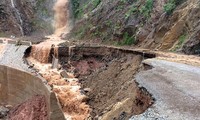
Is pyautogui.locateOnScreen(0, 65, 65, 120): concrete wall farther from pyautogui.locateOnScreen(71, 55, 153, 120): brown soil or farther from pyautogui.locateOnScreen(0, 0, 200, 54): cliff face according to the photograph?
pyautogui.locateOnScreen(0, 0, 200, 54): cliff face

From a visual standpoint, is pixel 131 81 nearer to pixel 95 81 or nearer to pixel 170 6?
pixel 95 81

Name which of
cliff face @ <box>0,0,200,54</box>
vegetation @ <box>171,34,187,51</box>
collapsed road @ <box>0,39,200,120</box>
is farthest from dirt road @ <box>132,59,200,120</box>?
cliff face @ <box>0,0,200,54</box>

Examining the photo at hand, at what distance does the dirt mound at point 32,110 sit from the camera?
1483 centimetres

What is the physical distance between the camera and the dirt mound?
14.8m

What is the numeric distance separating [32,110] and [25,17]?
2414cm

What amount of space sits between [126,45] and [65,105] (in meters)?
8.51

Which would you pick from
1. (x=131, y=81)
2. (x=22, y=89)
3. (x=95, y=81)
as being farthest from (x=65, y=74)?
(x=131, y=81)

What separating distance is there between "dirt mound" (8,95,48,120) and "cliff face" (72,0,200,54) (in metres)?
7.50

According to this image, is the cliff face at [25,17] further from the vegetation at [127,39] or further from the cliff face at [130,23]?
the vegetation at [127,39]

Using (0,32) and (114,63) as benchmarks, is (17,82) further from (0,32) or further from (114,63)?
(0,32)

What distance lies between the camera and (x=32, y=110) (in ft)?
50.3

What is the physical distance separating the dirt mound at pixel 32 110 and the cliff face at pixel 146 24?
750 cm

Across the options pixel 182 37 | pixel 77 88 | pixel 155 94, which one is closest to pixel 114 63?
pixel 77 88

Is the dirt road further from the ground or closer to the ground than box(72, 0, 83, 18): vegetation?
closer to the ground
